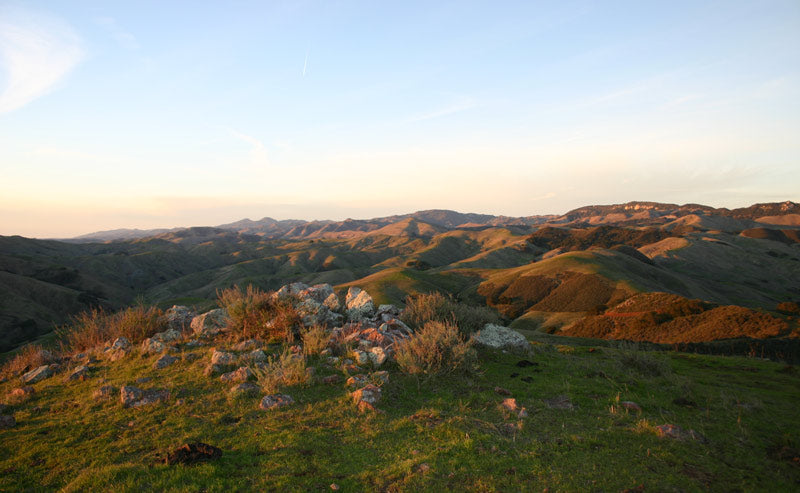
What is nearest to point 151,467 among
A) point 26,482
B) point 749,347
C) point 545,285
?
point 26,482

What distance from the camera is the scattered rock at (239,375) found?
28.0 feet

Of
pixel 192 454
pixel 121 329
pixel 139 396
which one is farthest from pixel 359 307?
pixel 192 454

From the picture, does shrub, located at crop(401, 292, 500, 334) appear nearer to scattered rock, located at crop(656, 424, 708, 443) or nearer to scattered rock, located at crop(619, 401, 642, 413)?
scattered rock, located at crop(619, 401, 642, 413)

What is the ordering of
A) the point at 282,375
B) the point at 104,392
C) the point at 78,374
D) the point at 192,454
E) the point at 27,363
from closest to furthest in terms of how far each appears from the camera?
the point at 192,454
the point at 104,392
the point at 282,375
the point at 78,374
the point at 27,363

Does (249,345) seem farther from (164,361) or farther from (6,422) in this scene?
(6,422)

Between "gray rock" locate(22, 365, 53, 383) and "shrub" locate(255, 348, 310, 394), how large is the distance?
254 inches

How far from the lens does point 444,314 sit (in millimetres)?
13141

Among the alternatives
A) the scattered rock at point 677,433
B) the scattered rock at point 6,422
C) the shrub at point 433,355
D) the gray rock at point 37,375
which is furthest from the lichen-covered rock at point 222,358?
the scattered rock at point 677,433

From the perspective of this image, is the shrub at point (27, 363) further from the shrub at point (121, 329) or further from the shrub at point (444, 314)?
the shrub at point (444, 314)

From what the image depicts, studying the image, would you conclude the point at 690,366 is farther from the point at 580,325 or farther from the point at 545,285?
the point at 545,285

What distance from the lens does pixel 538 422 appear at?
262 inches

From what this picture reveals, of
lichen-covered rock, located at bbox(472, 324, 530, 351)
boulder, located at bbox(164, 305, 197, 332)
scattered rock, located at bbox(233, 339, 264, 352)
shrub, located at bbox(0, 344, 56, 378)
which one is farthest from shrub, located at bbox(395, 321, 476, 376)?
shrub, located at bbox(0, 344, 56, 378)

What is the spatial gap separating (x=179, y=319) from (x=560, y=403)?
14018mm

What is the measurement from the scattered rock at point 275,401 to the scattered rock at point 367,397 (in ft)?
4.40
